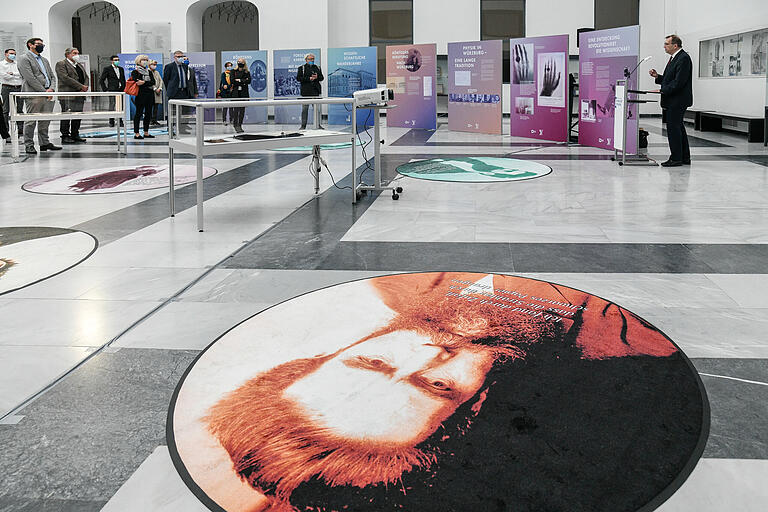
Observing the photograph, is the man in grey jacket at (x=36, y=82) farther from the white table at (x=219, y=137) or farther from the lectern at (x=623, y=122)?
the lectern at (x=623, y=122)

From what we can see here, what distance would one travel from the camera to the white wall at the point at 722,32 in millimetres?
12688

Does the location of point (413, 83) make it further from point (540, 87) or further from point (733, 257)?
point (733, 257)

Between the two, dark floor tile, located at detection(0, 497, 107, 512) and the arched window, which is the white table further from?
the arched window

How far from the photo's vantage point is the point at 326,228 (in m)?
5.11

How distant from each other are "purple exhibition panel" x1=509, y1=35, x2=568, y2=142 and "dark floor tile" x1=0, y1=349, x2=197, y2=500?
33.5 ft

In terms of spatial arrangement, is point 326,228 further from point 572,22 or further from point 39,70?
point 572,22

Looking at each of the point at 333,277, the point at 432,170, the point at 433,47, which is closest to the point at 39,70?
the point at 432,170

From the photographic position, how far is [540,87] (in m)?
12.2

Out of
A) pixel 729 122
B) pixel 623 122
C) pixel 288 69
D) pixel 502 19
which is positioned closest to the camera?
pixel 623 122

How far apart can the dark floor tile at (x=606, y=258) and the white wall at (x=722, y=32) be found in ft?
31.9

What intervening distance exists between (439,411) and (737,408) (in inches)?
36.4

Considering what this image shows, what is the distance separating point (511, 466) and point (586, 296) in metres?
1.65

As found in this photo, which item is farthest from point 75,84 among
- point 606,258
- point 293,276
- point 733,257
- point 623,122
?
point 733,257

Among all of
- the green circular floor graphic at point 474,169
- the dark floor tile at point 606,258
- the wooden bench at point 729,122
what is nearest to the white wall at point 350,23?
the wooden bench at point 729,122
